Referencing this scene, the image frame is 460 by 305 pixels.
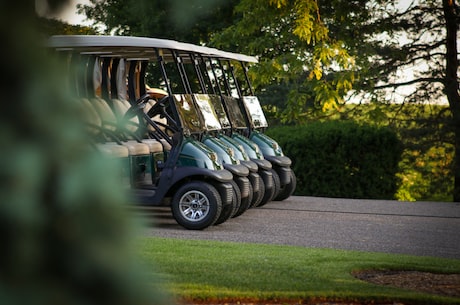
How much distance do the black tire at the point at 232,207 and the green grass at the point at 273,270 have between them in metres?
1.68

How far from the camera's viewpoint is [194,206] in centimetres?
1088

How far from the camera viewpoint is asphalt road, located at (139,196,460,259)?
1002 centimetres

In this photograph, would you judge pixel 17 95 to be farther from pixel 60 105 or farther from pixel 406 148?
pixel 406 148

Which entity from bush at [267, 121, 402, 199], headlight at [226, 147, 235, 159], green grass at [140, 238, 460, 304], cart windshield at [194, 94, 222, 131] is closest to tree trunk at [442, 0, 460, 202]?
bush at [267, 121, 402, 199]

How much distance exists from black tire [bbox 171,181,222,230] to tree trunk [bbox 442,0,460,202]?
9250 mm

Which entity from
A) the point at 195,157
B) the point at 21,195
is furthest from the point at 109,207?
the point at 195,157

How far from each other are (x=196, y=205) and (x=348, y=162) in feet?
25.7

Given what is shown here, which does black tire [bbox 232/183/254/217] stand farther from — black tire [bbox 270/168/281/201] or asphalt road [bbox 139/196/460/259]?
black tire [bbox 270/168/281/201]

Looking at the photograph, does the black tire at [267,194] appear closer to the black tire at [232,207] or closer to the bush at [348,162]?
the black tire at [232,207]

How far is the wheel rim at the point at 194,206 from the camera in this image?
10.8 m

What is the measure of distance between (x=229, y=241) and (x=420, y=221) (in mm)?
4026

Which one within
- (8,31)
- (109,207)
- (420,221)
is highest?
(8,31)

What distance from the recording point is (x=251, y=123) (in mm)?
14875

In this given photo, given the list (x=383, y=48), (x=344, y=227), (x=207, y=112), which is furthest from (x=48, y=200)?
(x=383, y=48)
